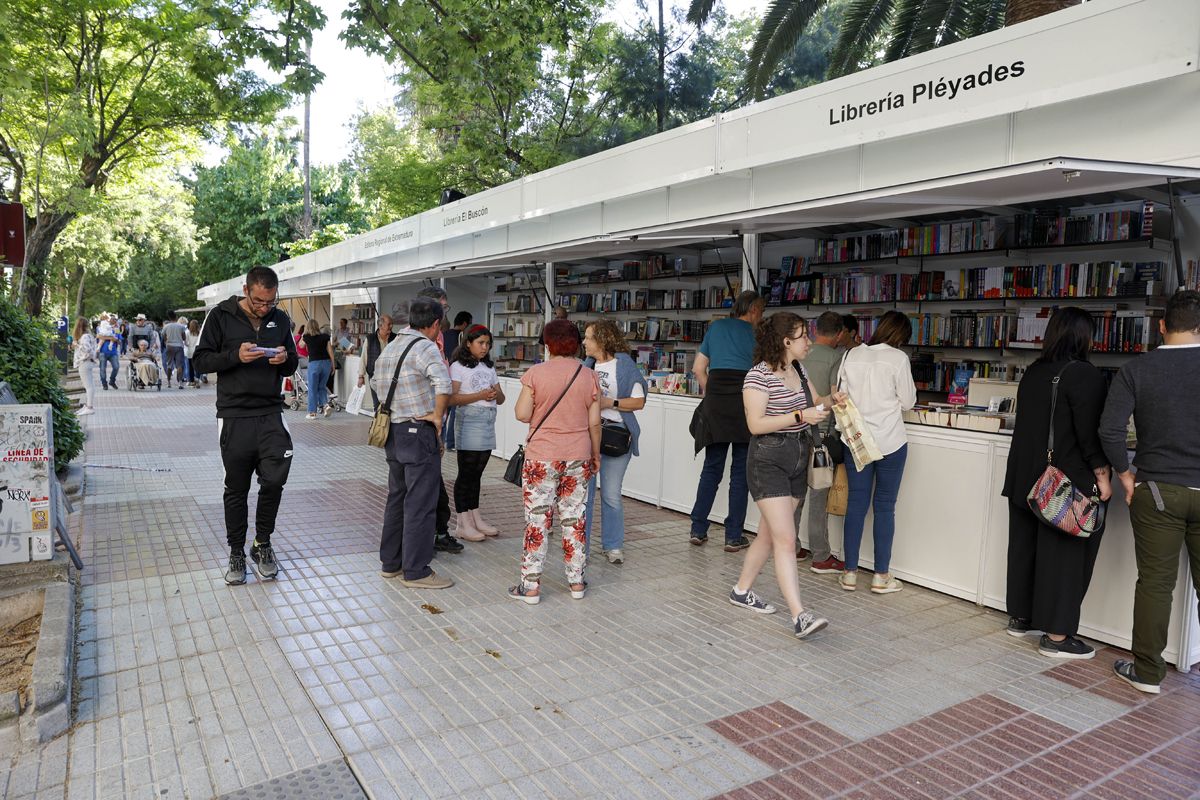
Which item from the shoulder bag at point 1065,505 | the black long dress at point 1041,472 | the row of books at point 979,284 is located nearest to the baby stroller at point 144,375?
the row of books at point 979,284

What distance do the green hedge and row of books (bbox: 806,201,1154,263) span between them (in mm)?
7793

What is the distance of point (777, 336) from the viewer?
14.1ft

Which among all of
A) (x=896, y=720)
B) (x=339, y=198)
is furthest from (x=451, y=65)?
(x=339, y=198)

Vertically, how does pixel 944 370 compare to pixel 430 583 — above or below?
above

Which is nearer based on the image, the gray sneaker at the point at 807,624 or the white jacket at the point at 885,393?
the gray sneaker at the point at 807,624

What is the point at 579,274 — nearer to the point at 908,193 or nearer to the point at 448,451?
the point at 448,451

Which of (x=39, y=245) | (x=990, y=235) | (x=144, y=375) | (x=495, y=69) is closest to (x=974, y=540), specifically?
(x=990, y=235)

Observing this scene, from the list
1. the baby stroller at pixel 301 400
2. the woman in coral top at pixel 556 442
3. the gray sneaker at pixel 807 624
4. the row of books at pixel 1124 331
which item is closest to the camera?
the gray sneaker at pixel 807 624

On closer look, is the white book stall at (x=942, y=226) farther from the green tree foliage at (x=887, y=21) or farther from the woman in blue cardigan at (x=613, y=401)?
the green tree foliage at (x=887, y=21)

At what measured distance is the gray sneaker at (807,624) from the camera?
4.21 metres

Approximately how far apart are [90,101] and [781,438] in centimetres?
1685

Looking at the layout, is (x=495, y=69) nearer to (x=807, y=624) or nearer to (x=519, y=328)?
(x=519, y=328)

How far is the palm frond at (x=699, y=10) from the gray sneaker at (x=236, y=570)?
12.6 meters

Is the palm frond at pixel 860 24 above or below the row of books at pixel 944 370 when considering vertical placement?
above
